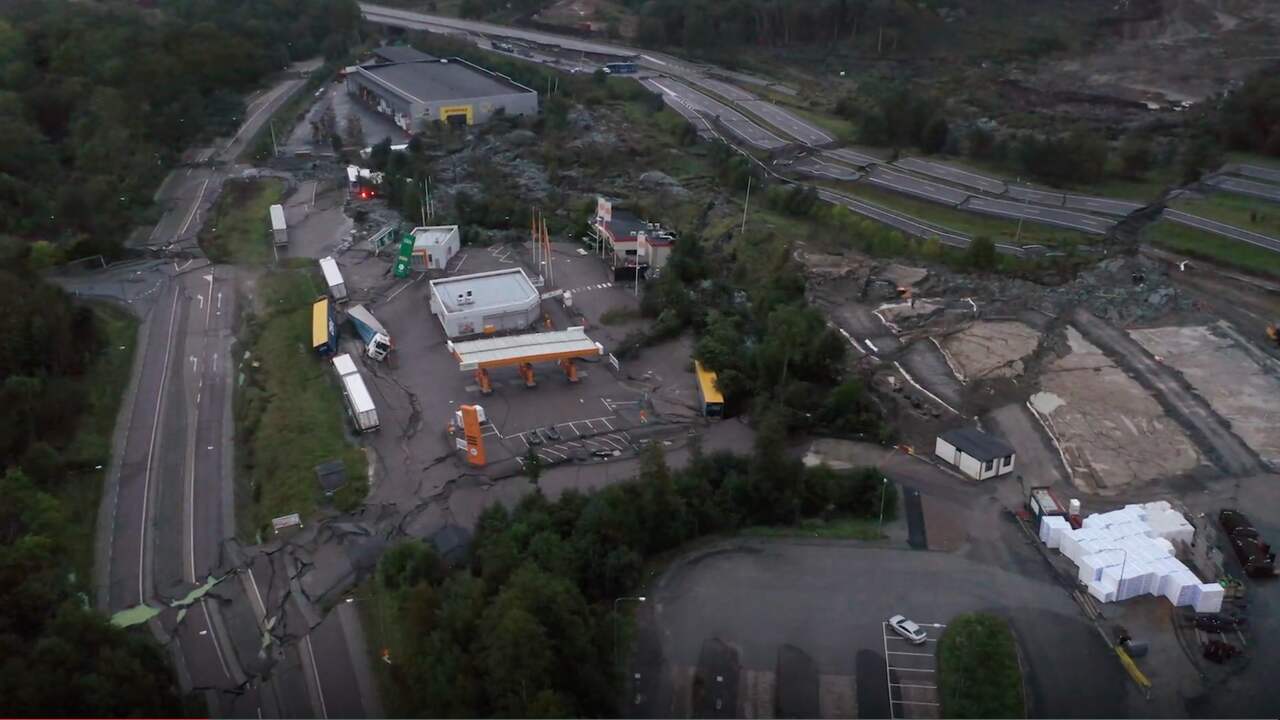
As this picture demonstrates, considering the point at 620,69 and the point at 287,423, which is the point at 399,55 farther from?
the point at 287,423

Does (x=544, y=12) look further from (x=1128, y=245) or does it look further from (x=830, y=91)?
(x=1128, y=245)

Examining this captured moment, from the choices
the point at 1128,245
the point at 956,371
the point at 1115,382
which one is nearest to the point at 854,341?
the point at 956,371

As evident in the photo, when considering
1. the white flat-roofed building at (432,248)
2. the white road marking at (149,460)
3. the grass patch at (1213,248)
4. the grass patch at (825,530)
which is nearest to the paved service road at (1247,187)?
the grass patch at (1213,248)

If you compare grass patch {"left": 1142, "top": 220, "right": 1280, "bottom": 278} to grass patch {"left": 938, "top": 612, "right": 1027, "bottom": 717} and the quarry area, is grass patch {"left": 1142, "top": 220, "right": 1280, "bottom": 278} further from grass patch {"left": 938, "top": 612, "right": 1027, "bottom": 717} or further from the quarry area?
grass patch {"left": 938, "top": 612, "right": 1027, "bottom": 717}

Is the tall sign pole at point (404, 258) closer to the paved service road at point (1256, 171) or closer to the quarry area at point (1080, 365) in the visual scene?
the quarry area at point (1080, 365)

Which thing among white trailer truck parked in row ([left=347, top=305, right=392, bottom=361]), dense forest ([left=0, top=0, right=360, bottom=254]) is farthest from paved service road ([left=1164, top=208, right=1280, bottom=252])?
dense forest ([left=0, top=0, right=360, bottom=254])

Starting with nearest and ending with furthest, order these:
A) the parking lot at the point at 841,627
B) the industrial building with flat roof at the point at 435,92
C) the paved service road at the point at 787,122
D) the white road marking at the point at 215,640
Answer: the parking lot at the point at 841,627, the white road marking at the point at 215,640, the paved service road at the point at 787,122, the industrial building with flat roof at the point at 435,92

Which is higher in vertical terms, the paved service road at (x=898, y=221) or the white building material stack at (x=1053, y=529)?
the paved service road at (x=898, y=221)
